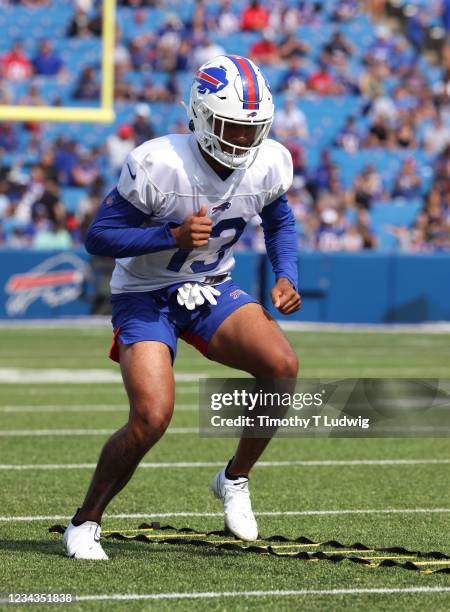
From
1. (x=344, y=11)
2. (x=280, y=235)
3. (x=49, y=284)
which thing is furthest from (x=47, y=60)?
(x=280, y=235)

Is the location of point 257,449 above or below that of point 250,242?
above

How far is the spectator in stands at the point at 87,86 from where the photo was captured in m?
19.2

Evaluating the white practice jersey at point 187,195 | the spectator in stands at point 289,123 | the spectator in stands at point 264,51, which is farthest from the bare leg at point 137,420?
the spectator in stands at point 264,51

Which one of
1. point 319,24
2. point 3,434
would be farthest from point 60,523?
point 319,24

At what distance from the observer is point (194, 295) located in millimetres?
5004

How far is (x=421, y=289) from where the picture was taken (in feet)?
58.6

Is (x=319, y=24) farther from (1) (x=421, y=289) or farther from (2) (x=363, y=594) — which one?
(2) (x=363, y=594)

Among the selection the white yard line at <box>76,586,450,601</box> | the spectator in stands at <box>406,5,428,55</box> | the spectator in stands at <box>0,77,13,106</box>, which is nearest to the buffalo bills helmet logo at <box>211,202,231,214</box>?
the white yard line at <box>76,586,450,601</box>

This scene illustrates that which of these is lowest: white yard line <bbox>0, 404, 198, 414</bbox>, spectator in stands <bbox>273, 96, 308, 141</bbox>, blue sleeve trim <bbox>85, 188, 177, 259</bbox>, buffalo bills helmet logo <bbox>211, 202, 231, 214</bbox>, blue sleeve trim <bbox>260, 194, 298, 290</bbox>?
spectator in stands <bbox>273, 96, 308, 141</bbox>

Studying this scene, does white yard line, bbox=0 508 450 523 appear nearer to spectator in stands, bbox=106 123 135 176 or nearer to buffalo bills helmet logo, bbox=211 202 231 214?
buffalo bills helmet logo, bbox=211 202 231 214

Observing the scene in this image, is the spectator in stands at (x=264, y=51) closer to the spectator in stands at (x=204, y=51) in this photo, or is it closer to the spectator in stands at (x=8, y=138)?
the spectator in stands at (x=204, y=51)

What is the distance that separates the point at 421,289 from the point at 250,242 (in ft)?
8.23

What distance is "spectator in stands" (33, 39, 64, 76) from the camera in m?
19.4

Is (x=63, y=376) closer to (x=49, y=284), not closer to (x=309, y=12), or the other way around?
(x=49, y=284)
